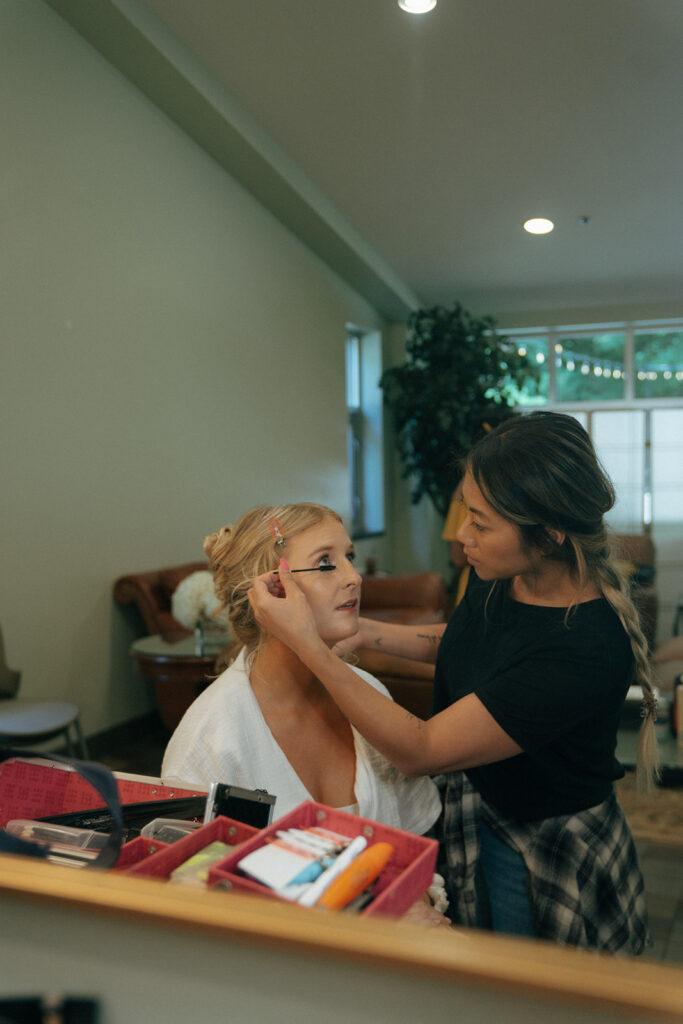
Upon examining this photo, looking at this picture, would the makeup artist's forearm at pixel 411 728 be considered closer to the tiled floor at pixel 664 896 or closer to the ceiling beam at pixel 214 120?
the tiled floor at pixel 664 896

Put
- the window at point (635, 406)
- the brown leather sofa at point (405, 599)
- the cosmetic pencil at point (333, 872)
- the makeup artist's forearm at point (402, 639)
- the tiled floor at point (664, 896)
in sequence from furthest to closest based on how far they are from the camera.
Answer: the window at point (635, 406), the brown leather sofa at point (405, 599), the tiled floor at point (664, 896), the makeup artist's forearm at point (402, 639), the cosmetic pencil at point (333, 872)

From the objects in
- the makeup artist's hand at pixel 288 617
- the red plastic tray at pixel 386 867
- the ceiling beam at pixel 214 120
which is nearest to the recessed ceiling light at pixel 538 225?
the ceiling beam at pixel 214 120

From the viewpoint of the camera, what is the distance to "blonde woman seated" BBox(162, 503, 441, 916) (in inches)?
45.5

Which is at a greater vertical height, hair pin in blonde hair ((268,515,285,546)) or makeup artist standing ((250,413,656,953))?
hair pin in blonde hair ((268,515,285,546))

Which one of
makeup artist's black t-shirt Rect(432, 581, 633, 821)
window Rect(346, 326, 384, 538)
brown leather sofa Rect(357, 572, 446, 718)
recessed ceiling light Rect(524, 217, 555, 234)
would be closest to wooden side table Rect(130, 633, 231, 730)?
brown leather sofa Rect(357, 572, 446, 718)

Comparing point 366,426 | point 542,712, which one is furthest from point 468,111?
point 542,712

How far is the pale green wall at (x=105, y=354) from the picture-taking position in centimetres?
334

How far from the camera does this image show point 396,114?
435 centimetres

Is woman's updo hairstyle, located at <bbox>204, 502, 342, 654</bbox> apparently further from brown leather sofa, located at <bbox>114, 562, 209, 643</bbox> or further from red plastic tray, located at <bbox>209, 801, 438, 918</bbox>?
brown leather sofa, located at <bbox>114, 562, 209, 643</bbox>

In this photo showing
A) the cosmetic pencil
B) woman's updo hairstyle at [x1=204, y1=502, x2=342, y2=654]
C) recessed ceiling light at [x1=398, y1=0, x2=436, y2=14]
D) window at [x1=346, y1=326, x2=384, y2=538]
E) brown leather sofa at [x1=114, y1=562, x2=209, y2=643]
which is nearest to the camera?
the cosmetic pencil

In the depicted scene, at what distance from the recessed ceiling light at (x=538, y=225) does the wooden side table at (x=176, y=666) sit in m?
3.92

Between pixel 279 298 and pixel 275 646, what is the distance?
4.70 meters

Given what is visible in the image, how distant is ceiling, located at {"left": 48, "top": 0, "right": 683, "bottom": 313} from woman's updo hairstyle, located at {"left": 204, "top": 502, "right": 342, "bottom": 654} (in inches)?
113

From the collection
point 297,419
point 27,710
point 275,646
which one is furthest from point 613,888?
point 297,419
